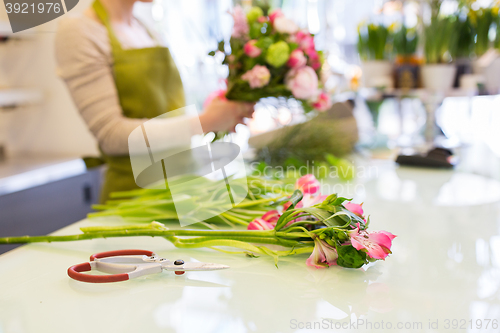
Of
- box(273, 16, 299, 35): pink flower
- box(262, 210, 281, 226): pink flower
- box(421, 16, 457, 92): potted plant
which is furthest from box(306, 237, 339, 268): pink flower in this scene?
box(421, 16, 457, 92): potted plant

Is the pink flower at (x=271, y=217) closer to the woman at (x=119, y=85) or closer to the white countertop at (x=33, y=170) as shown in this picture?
the woman at (x=119, y=85)

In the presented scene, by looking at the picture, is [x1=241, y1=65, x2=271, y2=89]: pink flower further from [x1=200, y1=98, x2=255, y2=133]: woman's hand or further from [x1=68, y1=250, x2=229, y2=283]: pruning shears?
[x1=68, y1=250, x2=229, y2=283]: pruning shears

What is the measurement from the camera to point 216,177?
814 millimetres

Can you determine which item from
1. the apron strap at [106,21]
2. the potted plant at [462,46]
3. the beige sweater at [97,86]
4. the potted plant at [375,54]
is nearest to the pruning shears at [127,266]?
the beige sweater at [97,86]

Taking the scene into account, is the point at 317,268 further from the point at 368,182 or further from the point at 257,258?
the point at 368,182

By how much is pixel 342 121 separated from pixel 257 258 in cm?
97

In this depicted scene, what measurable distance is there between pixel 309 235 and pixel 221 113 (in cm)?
68

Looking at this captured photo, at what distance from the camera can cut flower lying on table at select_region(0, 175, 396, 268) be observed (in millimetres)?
465

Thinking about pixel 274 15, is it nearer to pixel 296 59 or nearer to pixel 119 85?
pixel 296 59

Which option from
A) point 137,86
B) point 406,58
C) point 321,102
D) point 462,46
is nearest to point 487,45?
point 462,46

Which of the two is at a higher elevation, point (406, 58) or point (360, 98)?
point (406, 58)

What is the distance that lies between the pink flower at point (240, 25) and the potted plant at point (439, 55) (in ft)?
3.29

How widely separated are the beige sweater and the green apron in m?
0.04

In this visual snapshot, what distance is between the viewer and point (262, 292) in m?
0.46
